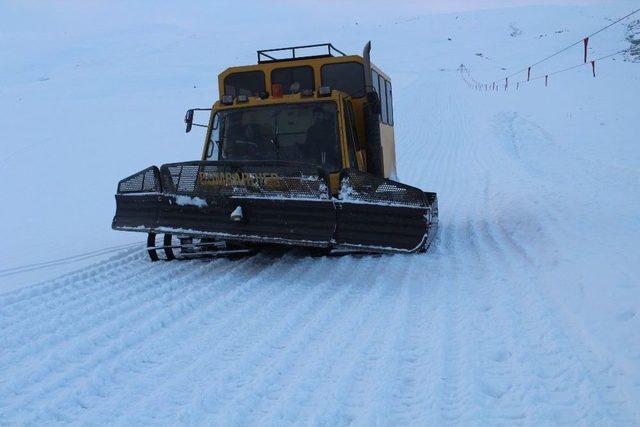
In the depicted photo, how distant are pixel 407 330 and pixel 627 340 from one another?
142 cm

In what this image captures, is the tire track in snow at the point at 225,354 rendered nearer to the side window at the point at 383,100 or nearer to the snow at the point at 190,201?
the snow at the point at 190,201

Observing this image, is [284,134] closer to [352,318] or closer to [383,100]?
[383,100]

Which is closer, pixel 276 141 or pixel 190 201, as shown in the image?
pixel 190 201

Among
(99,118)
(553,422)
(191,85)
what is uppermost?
(191,85)

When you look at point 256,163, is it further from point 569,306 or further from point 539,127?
point 539,127

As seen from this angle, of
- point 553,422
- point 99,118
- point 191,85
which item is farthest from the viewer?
point 191,85

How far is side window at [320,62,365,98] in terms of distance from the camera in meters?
7.94

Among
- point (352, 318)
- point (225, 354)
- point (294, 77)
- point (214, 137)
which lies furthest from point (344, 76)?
point (225, 354)

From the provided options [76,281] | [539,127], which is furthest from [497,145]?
[76,281]

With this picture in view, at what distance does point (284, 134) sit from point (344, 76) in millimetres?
1404

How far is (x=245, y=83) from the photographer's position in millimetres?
8203

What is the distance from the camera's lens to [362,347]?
4.01m

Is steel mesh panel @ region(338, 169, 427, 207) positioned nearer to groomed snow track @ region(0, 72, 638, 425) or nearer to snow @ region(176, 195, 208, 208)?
groomed snow track @ region(0, 72, 638, 425)

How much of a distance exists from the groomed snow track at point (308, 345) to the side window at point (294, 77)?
2.37 meters
